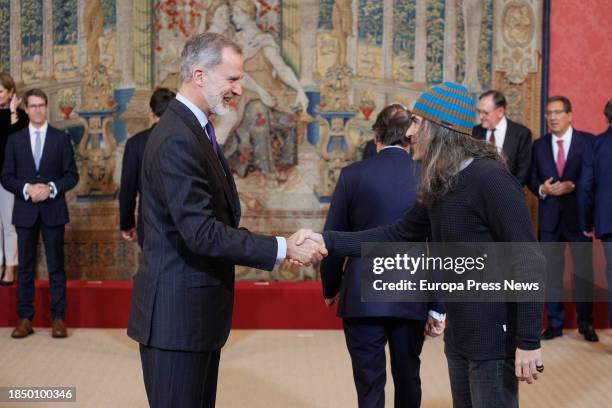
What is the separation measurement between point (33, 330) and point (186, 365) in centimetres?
471

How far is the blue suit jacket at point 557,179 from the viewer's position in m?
7.22

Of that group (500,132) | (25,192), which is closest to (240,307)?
(25,192)

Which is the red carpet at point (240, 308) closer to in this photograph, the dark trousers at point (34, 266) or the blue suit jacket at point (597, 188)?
the dark trousers at point (34, 266)

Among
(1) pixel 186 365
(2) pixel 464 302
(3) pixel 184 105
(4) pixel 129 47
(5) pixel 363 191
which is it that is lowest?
(1) pixel 186 365

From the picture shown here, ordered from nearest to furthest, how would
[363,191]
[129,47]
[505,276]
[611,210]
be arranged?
[505,276] < [363,191] < [611,210] < [129,47]

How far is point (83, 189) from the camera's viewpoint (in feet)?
27.7

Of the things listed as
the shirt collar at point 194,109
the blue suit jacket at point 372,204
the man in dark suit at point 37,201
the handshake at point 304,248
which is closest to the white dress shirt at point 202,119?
the shirt collar at point 194,109

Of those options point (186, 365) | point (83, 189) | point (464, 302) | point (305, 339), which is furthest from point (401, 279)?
point (83, 189)

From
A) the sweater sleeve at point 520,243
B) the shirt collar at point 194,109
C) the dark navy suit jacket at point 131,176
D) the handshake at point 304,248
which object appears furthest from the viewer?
Result: the dark navy suit jacket at point 131,176

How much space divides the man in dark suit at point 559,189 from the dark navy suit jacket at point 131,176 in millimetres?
3429

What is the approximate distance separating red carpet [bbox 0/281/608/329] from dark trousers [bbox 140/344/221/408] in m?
4.32

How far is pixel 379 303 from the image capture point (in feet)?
13.1

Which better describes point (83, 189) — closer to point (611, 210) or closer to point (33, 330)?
point (33, 330)

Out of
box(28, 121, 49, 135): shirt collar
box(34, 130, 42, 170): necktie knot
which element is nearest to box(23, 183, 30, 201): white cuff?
box(34, 130, 42, 170): necktie knot
